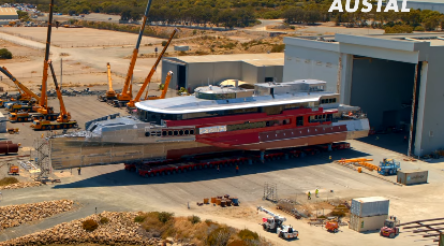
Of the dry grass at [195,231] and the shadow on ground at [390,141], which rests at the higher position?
the shadow on ground at [390,141]

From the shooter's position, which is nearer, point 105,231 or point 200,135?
point 105,231

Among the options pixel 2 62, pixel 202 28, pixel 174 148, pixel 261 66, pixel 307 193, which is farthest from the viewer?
pixel 202 28

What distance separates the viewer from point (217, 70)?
80.3m

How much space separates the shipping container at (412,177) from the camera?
4522cm

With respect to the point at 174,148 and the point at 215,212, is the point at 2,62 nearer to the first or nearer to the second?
the point at 174,148

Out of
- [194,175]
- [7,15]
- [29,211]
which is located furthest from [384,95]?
[7,15]

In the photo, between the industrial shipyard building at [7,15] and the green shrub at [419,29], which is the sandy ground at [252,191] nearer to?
the green shrub at [419,29]

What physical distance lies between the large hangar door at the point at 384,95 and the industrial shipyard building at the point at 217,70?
1927cm

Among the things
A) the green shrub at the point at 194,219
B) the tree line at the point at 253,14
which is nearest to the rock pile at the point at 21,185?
the green shrub at the point at 194,219

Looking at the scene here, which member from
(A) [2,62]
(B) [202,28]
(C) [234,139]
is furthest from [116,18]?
(C) [234,139]

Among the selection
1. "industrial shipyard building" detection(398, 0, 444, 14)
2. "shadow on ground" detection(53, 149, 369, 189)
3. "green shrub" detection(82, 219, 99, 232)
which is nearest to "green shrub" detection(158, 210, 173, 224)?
"green shrub" detection(82, 219, 99, 232)

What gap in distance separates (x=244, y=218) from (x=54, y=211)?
11289 millimetres

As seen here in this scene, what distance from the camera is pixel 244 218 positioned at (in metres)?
37.4

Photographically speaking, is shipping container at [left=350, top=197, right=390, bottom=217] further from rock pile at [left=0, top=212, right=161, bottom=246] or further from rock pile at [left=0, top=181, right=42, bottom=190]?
rock pile at [left=0, top=181, right=42, bottom=190]
